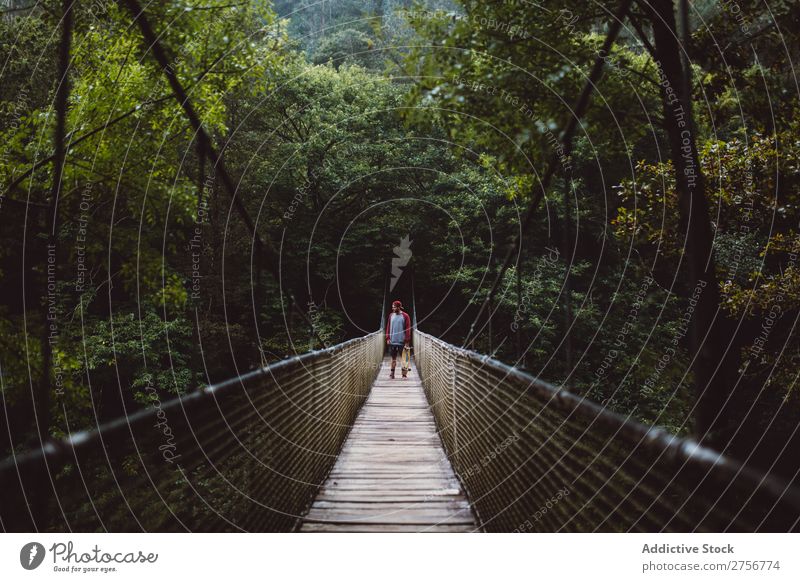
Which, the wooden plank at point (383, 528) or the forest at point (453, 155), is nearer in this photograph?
the wooden plank at point (383, 528)

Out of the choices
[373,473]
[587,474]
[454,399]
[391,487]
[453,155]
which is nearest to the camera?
[587,474]

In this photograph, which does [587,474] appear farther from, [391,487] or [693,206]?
[391,487]

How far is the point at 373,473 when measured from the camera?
Answer: 3.83 m

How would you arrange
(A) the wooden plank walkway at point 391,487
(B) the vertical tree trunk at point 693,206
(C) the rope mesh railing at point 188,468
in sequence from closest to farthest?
1. (C) the rope mesh railing at point 188,468
2. (B) the vertical tree trunk at point 693,206
3. (A) the wooden plank walkway at point 391,487

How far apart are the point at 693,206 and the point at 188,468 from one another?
2630 mm

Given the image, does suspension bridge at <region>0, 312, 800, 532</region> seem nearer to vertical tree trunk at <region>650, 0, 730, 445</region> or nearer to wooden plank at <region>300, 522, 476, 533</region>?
wooden plank at <region>300, 522, 476, 533</region>

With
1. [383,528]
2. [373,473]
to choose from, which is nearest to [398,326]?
[373,473]

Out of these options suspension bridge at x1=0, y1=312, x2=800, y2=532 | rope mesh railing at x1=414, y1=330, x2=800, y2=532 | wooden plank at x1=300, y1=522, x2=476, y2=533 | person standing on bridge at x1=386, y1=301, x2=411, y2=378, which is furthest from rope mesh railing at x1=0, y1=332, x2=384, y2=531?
person standing on bridge at x1=386, y1=301, x2=411, y2=378

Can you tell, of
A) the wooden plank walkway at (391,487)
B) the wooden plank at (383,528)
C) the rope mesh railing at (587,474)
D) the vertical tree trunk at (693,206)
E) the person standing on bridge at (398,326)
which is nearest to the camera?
the rope mesh railing at (587,474)

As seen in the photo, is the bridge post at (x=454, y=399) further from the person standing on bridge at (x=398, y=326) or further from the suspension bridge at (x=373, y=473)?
the person standing on bridge at (x=398, y=326)

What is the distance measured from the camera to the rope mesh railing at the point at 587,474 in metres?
1.09

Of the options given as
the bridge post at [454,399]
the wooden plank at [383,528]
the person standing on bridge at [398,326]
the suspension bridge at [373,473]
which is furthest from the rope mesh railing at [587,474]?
the person standing on bridge at [398,326]

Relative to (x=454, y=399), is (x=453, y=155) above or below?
above

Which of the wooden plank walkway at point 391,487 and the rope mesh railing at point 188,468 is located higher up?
the rope mesh railing at point 188,468
